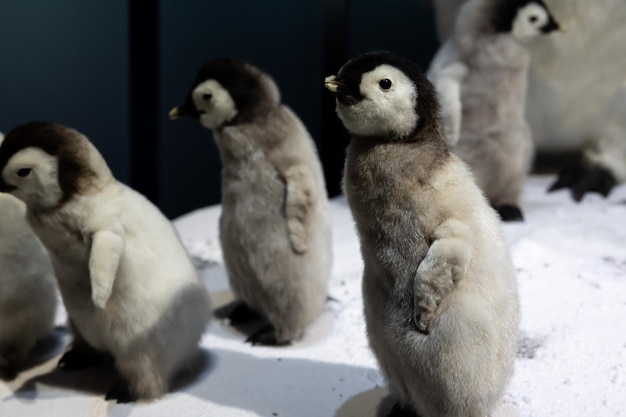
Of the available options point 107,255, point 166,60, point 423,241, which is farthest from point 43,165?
point 166,60

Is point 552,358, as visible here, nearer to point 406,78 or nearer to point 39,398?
point 406,78

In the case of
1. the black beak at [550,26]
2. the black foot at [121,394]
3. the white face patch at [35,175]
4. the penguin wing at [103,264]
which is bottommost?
the black foot at [121,394]

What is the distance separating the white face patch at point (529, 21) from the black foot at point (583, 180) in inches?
22.1

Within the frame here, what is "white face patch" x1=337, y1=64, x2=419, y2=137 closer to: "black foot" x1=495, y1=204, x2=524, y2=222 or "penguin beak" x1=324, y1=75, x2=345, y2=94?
"penguin beak" x1=324, y1=75, x2=345, y2=94

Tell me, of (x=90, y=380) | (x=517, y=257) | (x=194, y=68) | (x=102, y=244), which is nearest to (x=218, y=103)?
(x=102, y=244)

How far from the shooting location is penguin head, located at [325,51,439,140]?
1.02m

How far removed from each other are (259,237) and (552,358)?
0.61m

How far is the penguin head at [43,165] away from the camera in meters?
1.26

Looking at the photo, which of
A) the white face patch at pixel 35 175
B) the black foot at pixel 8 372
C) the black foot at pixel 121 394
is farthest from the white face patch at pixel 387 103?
the black foot at pixel 8 372

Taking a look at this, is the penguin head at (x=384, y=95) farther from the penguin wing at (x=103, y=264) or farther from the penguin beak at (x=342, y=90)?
the penguin wing at (x=103, y=264)

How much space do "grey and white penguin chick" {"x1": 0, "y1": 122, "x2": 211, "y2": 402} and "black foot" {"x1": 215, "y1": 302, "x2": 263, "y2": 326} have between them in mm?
312

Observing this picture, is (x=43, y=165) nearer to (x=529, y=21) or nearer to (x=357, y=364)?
(x=357, y=364)

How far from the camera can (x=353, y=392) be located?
4.37 feet

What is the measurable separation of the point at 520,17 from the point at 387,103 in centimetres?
116
